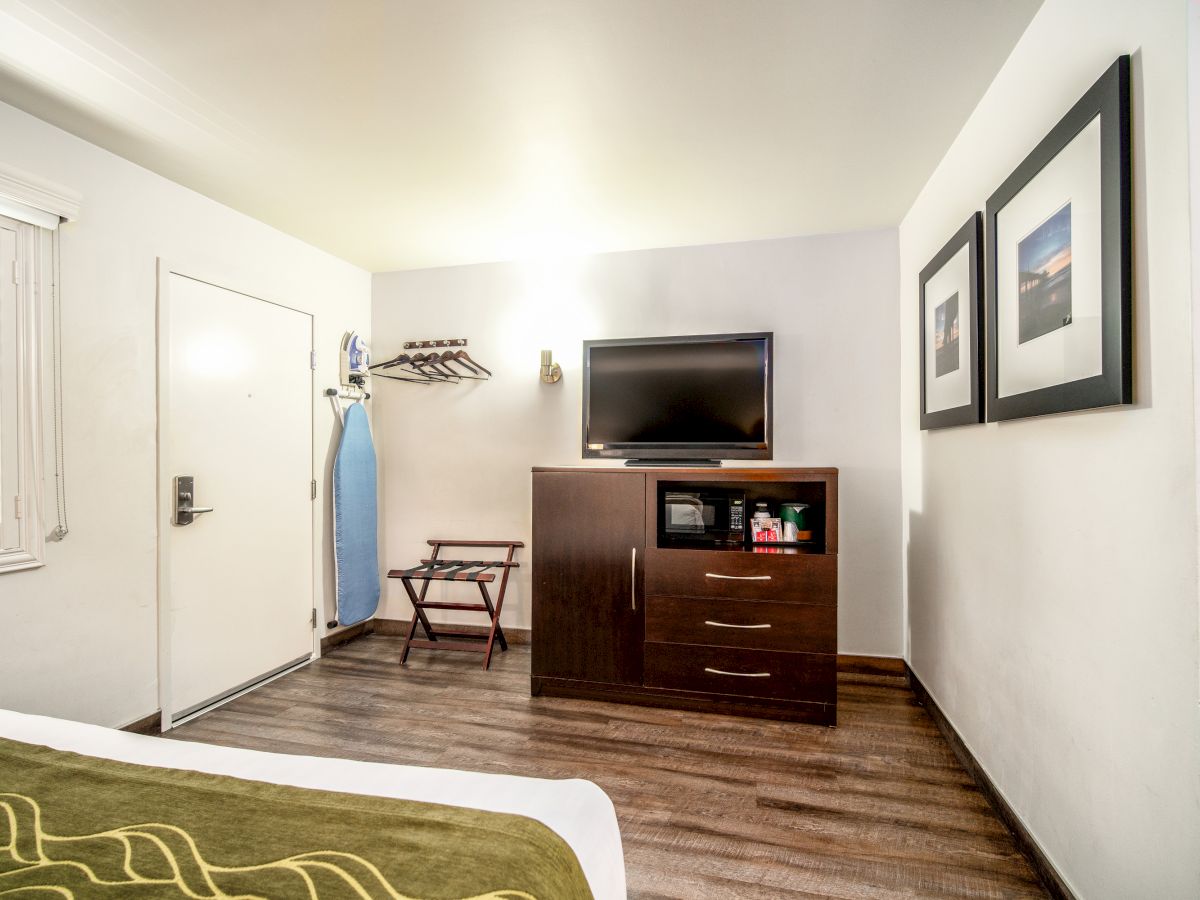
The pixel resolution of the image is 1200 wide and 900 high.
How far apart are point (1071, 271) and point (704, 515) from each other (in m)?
2.08

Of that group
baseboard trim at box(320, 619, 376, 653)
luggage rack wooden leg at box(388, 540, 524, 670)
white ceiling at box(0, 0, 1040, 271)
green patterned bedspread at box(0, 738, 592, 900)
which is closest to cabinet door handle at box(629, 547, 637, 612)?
luggage rack wooden leg at box(388, 540, 524, 670)

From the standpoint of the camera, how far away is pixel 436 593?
396 centimetres

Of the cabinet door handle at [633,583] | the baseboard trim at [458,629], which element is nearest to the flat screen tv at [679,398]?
the cabinet door handle at [633,583]

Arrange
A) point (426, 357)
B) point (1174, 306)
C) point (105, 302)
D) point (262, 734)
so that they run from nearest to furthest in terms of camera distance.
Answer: point (1174, 306), point (105, 302), point (262, 734), point (426, 357)

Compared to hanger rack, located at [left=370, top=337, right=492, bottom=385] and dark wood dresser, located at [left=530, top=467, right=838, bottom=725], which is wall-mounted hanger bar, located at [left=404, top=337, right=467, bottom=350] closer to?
hanger rack, located at [left=370, top=337, right=492, bottom=385]

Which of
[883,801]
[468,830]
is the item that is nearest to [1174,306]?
[468,830]

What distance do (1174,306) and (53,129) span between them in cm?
350

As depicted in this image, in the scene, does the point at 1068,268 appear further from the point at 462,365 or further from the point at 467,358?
the point at 462,365

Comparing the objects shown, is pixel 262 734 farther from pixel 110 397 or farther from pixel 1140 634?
pixel 1140 634

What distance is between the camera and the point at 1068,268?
1479 millimetres

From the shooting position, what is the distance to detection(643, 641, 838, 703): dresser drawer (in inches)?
107

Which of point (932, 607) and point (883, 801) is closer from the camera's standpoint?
point (883, 801)

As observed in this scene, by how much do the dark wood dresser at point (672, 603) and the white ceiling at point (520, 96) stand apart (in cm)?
137

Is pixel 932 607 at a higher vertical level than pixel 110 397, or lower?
lower
